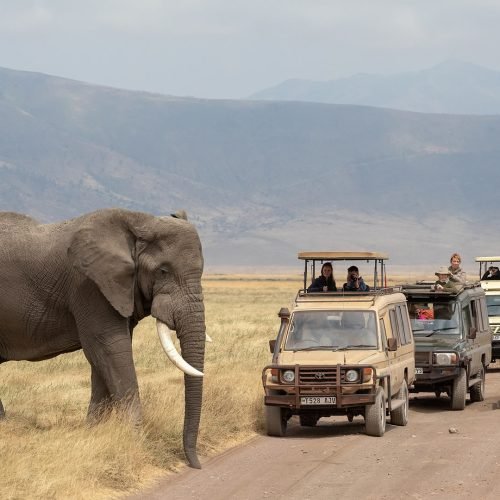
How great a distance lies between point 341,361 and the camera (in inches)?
657

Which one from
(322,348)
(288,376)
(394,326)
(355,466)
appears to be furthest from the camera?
(394,326)

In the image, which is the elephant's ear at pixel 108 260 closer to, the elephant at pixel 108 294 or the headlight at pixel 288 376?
the elephant at pixel 108 294

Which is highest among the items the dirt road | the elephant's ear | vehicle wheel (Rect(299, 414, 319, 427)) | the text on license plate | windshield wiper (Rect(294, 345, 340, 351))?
the elephant's ear

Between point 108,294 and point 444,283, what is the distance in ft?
28.8

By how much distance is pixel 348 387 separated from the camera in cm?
1634

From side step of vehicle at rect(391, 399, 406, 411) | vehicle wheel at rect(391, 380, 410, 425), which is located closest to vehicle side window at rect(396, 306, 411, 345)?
vehicle wheel at rect(391, 380, 410, 425)

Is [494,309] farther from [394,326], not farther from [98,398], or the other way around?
[98,398]

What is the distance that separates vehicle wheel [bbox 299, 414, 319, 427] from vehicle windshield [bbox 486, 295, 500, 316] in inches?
453

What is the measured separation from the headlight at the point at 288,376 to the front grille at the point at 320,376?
0.11 m

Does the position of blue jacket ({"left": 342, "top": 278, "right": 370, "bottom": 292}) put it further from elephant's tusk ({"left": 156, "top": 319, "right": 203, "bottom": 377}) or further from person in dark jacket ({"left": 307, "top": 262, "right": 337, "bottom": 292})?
elephant's tusk ({"left": 156, "top": 319, "right": 203, "bottom": 377})

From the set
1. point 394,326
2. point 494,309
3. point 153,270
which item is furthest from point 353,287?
point 494,309

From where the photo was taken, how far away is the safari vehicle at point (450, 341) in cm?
2011

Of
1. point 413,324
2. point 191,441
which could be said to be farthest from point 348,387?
point 413,324

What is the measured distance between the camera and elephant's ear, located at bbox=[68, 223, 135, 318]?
1486 cm
